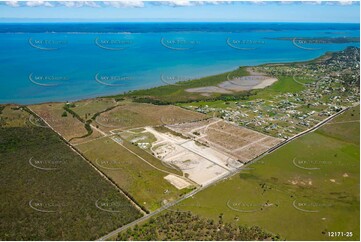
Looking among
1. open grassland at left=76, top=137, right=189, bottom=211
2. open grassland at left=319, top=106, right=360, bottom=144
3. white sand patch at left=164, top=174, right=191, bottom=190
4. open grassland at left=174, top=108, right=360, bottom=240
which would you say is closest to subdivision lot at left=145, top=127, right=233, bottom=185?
white sand patch at left=164, top=174, right=191, bottom=190

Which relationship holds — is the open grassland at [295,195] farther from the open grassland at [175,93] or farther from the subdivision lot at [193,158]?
the open grassland at [175,93]

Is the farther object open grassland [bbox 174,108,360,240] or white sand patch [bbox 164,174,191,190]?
white sand patch [bbox 164,174,191,190]

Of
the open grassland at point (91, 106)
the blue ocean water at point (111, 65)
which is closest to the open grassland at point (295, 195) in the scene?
the open grassland at point (91, 106)

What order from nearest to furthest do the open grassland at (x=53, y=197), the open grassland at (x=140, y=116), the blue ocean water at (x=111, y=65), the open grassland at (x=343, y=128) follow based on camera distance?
the open grassland at (x=53, y=197)
the open grassland at (x=343, y=128)
the open grassland at (x=140, y=116)
the blue ocean water at (x=111, y=65)

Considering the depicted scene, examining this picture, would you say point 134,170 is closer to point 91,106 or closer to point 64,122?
point 64,122

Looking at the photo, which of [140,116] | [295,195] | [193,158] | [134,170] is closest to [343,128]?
[295,195]

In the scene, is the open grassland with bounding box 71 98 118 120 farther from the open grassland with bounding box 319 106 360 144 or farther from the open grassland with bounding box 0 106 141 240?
the open grassland with bounding box 319 106 360 144
